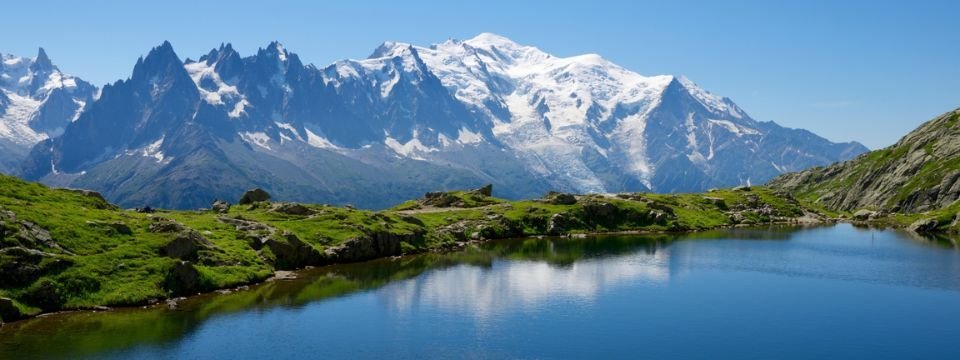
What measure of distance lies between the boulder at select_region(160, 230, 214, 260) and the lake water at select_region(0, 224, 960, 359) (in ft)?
29.7

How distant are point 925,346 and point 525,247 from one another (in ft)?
331

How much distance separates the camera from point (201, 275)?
105 metres

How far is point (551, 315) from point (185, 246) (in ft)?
173

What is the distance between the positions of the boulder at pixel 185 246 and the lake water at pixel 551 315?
9067 mm

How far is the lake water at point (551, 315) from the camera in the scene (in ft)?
256

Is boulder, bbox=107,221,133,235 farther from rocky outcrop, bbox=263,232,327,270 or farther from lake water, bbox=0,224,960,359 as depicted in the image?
rocky outcrop, bbox=263,232,327,270

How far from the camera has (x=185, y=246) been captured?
108 meters

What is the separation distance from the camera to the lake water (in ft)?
256

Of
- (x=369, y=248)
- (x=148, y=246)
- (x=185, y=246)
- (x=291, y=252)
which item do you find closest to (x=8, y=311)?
(x=148, y=246)

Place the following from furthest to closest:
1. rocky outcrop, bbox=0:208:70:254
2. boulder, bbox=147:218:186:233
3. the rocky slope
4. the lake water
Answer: boulder, bbox=147:218:186:233, rocky outcrop, bbox=0:208:70:254, the rocky slope, the lake water

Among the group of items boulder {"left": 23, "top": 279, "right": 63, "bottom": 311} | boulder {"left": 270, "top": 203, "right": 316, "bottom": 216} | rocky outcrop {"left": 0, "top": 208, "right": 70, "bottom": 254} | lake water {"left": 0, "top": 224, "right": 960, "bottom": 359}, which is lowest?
lake water {"left": 0, "top": 224, "right": 960, "bottom": 359}

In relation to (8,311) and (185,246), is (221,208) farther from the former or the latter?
(8,311)

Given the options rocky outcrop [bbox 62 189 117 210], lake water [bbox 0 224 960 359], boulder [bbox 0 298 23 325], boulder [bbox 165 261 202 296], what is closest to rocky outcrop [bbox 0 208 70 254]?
boulder [bbox 0 298 23 325]

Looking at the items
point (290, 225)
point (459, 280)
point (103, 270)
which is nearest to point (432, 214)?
point (290, 225)
